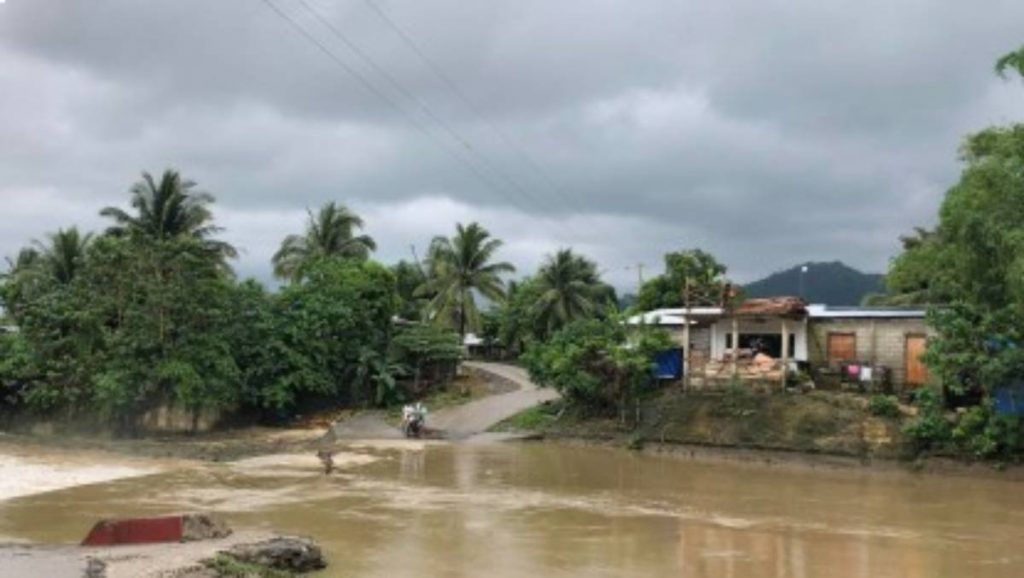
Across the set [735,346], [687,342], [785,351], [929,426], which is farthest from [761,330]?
[929,426]

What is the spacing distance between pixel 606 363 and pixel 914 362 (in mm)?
10424

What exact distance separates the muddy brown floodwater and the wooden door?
19.2 ft

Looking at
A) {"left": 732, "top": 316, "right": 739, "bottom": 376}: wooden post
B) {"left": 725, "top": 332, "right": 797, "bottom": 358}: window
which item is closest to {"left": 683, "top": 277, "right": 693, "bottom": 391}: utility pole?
{"left": 732, "top": 316, "right": 739, "bottom": 376}: wooden post

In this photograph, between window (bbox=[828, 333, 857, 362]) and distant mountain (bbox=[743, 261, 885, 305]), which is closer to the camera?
window (bbox=[828, 333, 857, 362])

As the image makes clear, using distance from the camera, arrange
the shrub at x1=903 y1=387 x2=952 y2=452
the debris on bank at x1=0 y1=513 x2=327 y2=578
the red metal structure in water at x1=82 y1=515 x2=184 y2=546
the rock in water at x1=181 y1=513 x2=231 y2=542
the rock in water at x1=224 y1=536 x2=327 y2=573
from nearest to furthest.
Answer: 1. the debris on bank at x1=0 y1=513 x2=327 y2=578
2. the rock in water at x1=224 y1=536 x2=327 y2=573
3. the red metal structure in water at x1=82 y1=515 x2=184 y2=546
4. the rock in water at x1=181 y1=513 x2=231 y2=542
5. the shrub at x1=903 y1=387 x2=952 y2=452

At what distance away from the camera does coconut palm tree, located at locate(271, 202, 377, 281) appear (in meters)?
49.1

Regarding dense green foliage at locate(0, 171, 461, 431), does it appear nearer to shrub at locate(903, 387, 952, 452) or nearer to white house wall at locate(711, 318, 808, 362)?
white house wall at locate(711, 318, 808, 362)

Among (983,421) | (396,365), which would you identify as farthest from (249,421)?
(983,421)

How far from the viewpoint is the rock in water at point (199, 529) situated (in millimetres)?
14453

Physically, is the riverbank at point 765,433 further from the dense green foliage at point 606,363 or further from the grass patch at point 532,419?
the dense green foliage at point 606,363

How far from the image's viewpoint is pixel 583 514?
66.6 feet

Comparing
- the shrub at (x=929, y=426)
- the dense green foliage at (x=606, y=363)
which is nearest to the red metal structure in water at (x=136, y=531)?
the dense green foliage at (x=606, y=363)

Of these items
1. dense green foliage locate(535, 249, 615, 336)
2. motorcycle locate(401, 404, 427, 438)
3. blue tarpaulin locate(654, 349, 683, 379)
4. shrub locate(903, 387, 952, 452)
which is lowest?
motorcycle locate(401, 404, 427, 438)

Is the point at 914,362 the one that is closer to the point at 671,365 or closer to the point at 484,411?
the point at 671,365
